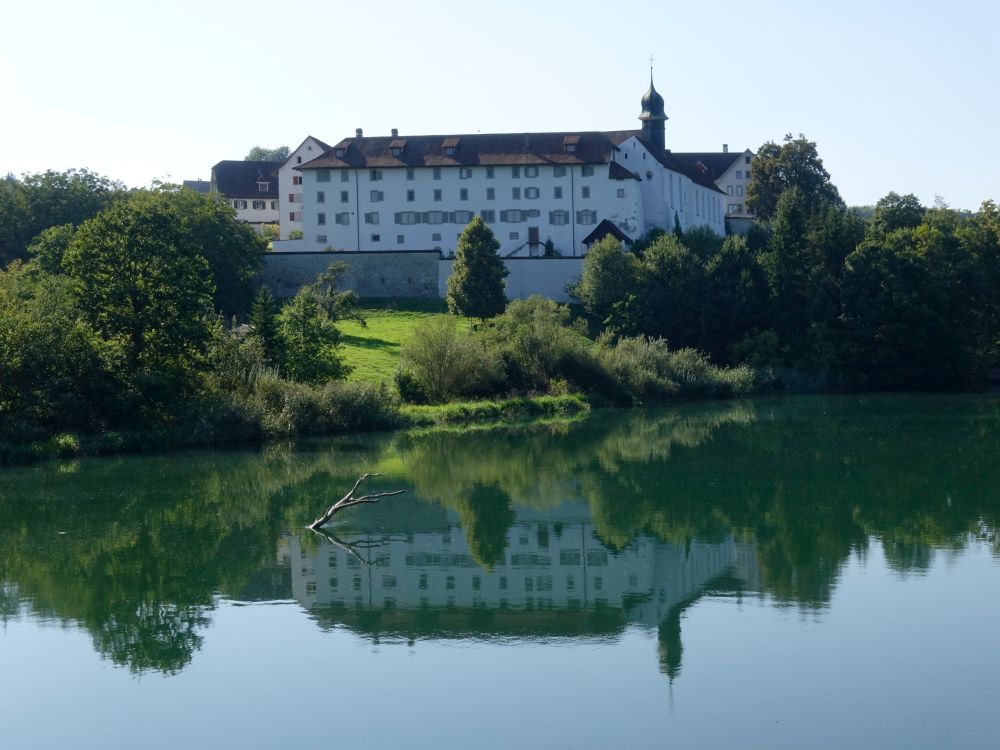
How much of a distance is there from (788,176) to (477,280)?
3449 cm

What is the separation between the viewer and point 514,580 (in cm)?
1931

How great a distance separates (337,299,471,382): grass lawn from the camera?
5119cm

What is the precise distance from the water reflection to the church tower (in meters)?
47.7

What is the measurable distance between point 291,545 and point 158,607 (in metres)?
4.47

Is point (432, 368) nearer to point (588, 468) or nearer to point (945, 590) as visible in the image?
point (588, 468)

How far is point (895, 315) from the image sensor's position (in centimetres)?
5894

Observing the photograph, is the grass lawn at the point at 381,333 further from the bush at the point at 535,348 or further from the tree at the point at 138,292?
the tree at the point at 138,292

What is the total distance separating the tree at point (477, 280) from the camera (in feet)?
201

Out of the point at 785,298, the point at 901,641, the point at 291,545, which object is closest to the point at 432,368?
the point at 785,298

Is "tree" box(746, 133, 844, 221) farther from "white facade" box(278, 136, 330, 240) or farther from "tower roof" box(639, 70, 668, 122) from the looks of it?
"white facade" box(278, 136, 330, 240)

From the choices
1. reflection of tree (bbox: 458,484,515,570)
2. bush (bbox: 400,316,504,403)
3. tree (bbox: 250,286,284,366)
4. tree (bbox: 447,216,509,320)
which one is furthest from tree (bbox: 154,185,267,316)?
reflection of tree (bbox: 458,484,515,570)

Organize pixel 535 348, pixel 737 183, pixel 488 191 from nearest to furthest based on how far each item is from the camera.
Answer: pixel 535 348, pixel 488 191, pixel 737 183

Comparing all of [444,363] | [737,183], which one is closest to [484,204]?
[444,363]

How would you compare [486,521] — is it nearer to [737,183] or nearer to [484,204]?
[484,204]
